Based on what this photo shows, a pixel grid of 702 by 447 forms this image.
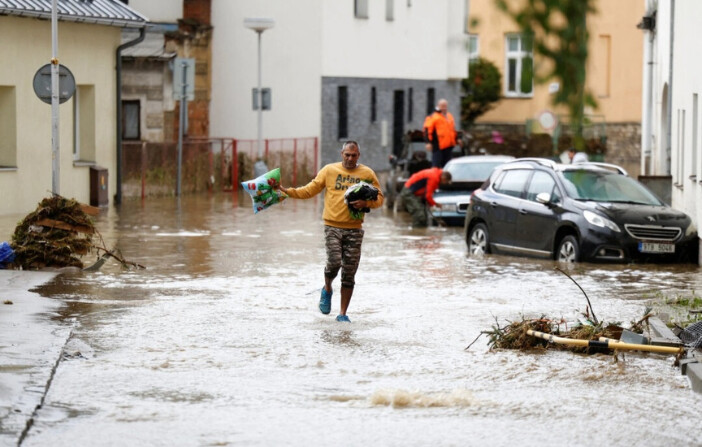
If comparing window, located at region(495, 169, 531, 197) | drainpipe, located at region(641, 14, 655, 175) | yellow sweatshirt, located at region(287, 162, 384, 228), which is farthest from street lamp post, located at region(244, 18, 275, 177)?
yellow sweatshirt, located at region(287, 162, 384, 228)

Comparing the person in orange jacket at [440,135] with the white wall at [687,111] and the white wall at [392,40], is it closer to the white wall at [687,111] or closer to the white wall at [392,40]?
the white wall at [687,111]

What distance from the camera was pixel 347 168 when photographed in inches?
558

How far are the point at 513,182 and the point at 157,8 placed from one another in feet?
81.0

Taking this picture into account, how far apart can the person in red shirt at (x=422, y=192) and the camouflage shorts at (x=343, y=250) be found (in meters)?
14.7

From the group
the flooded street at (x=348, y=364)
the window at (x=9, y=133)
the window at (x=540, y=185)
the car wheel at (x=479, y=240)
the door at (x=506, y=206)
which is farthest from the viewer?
the window at (x=9, y=133)

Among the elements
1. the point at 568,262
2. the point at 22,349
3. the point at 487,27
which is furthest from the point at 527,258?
the point at 487,27

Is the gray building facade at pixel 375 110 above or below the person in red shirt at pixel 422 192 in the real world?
above

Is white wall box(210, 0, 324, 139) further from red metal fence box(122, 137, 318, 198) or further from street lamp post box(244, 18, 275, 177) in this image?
street lamp post box(244, 18, 275, 177)

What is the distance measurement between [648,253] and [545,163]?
6.80 feet

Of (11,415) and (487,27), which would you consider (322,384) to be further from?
(487,27)

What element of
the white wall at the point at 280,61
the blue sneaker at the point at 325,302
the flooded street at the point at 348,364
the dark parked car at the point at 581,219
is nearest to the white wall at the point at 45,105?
the flooded street at the point at 348,364

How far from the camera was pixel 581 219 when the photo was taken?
2027 cm

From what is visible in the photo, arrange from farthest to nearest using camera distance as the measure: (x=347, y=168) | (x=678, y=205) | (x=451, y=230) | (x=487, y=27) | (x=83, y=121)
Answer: (x=83, y=121) < (x=451, y=230) < (x=678, y=205) < (x=347, y=168) < (x=487, y=27)

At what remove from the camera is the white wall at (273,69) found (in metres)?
46.2
